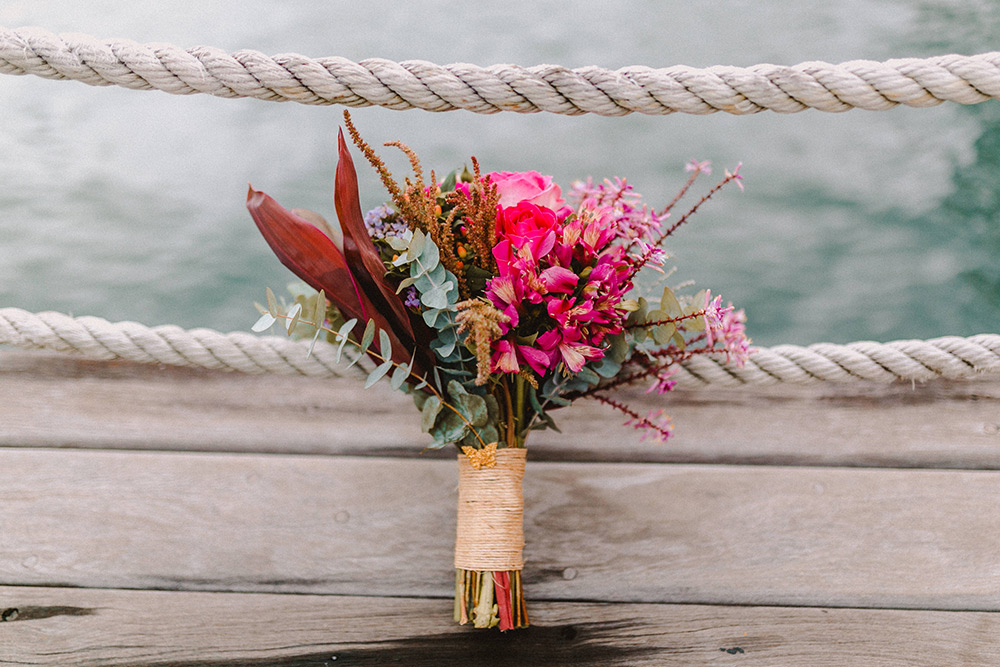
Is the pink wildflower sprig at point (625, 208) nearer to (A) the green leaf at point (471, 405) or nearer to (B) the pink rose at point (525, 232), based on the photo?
(B) the pink rose at point (525, 232)

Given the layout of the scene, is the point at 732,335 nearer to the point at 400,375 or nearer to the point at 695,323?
the point at 695,323

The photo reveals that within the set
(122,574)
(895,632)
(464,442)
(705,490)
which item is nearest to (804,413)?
→ (705,490)

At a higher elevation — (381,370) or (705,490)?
(381,370)

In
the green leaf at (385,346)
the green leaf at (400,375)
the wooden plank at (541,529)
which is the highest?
the green leaf at (385,346)

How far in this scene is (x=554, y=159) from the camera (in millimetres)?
1006

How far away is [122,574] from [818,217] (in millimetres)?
1205

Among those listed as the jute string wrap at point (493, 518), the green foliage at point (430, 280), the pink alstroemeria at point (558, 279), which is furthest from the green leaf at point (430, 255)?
the jute string wrap at point (493, 518)

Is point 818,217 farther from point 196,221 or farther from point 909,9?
point 196,221

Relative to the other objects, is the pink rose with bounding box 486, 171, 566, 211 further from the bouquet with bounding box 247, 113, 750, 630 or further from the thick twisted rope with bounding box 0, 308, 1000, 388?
the thick twisted rope with bounding box 0, 308, 1000, 388

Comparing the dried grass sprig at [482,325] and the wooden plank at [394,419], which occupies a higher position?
the dried grass sprig at [482,325]

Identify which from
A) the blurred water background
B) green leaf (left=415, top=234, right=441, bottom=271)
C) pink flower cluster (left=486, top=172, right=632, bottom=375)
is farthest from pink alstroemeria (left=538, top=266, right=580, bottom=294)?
the blurred water background

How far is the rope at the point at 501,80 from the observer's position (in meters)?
0.62

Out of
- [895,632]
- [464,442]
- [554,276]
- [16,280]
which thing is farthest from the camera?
[16,280]

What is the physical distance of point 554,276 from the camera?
0.54 m
